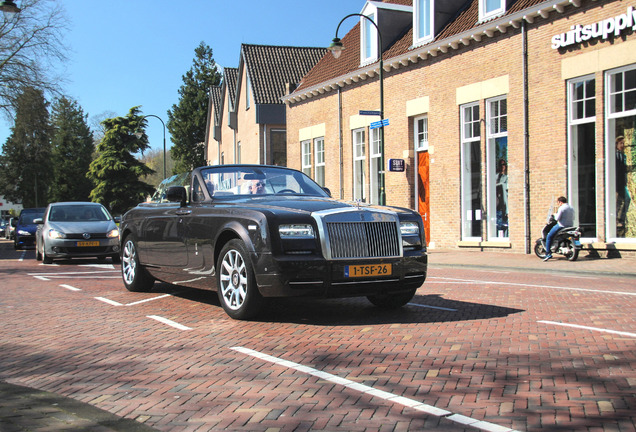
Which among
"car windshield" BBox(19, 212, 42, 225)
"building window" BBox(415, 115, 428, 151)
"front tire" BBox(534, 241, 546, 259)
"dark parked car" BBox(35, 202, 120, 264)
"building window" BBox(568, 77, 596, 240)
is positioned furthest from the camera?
"car windshield" BBox(19, 212, 42, 225)

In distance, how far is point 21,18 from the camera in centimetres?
2902

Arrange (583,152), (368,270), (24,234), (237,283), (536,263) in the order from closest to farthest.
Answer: (368,270) < (237,283) < (536,263) < (583,152) < (24,234)

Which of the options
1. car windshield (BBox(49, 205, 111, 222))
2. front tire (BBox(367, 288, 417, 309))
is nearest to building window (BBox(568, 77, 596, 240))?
front tire (BBox(367, 288, 417, 309))

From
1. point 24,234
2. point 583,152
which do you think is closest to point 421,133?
point 583,152

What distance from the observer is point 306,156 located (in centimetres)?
3016

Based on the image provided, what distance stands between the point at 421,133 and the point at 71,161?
261ft

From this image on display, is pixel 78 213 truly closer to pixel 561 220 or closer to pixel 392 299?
pixel 392 299

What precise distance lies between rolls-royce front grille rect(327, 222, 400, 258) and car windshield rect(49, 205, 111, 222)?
12165 mm

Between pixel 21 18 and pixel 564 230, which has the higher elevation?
pixel 21 18

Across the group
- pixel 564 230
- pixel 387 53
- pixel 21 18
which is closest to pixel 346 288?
pixel 564 230

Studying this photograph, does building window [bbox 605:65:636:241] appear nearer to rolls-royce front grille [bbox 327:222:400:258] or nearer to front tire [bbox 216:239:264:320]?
rolls-royce front grille [bbox 327:222:400:258]

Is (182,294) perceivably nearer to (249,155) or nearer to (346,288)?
(346,288)

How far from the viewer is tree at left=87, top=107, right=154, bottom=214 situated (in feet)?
187

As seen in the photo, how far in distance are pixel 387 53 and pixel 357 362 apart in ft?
66.9
